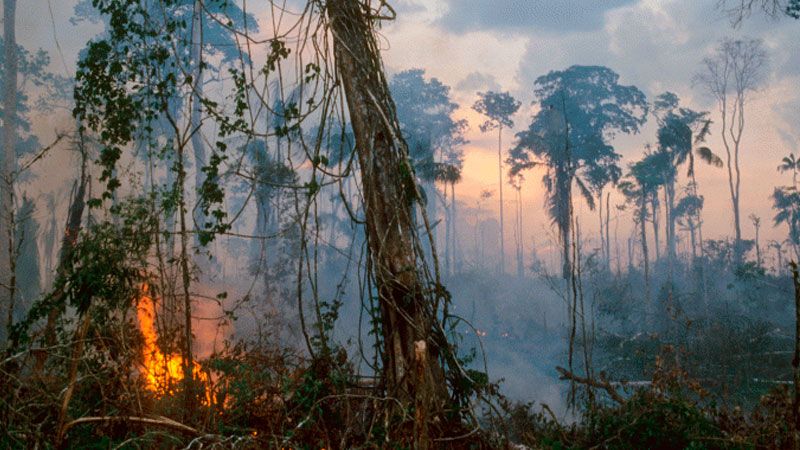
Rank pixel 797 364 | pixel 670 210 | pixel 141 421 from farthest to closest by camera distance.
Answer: pixel 670 210 → pixel 797 364 → pixel 141 421

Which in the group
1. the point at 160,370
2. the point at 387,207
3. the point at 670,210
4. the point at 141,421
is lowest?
the point at 160,370

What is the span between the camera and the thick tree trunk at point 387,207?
4.14 meters

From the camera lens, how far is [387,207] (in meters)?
4.37

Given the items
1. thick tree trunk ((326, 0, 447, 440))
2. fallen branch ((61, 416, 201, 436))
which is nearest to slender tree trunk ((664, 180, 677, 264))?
thick tree trunk ((326, 0, 447, 440))

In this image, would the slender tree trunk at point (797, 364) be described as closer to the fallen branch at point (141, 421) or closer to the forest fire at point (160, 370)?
the fallen branch at point (141, 421)

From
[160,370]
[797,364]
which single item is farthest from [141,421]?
[160,370]

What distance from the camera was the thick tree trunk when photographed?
4145mm

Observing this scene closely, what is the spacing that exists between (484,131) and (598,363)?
26557 mm

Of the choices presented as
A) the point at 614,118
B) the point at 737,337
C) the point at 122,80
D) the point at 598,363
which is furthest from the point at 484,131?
the point at 122,80

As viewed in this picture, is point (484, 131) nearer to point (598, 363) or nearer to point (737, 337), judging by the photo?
point (598, 363)

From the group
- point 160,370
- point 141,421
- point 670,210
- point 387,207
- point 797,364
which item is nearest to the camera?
point 141,421

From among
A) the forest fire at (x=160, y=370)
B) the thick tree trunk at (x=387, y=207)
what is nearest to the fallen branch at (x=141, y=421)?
the thick tree trunk at (x=387, y=207)

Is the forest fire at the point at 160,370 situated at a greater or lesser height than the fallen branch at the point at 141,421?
lesser

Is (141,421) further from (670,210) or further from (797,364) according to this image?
(670,210)
